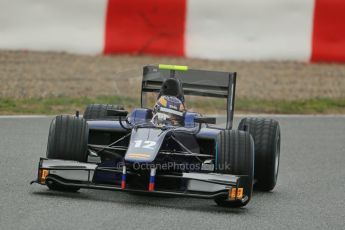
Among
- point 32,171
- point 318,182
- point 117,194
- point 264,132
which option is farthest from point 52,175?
point 318,182

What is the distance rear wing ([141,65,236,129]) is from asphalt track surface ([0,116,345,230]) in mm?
1042

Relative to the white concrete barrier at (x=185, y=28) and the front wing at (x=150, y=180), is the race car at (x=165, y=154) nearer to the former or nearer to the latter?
the front wing at (x=150, y=180)

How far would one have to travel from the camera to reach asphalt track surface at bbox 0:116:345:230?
295 inches

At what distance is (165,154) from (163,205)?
1.72ft

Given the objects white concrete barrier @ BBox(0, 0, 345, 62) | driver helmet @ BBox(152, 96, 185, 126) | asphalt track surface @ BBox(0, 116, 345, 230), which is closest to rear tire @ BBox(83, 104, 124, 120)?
asphalt track surface @ BBox(0, 116, 345, 230)

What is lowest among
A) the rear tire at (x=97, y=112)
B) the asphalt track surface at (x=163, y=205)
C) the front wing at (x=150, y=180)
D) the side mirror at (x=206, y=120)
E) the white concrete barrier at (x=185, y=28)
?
the asphalt track surface at (x=163, y=205)

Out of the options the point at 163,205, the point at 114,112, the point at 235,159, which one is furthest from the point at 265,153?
the point at 163,205

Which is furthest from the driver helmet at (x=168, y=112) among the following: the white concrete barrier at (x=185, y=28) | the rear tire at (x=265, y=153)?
the white concrete barrier at (x=185, y=28)

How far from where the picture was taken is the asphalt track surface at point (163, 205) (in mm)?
7496

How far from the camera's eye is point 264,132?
31.8 feet

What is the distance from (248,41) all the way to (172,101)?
7.73 metres

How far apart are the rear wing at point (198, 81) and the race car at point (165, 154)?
1.51 feet

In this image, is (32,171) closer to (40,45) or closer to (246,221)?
(246,221)

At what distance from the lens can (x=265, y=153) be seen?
9.62 meters
